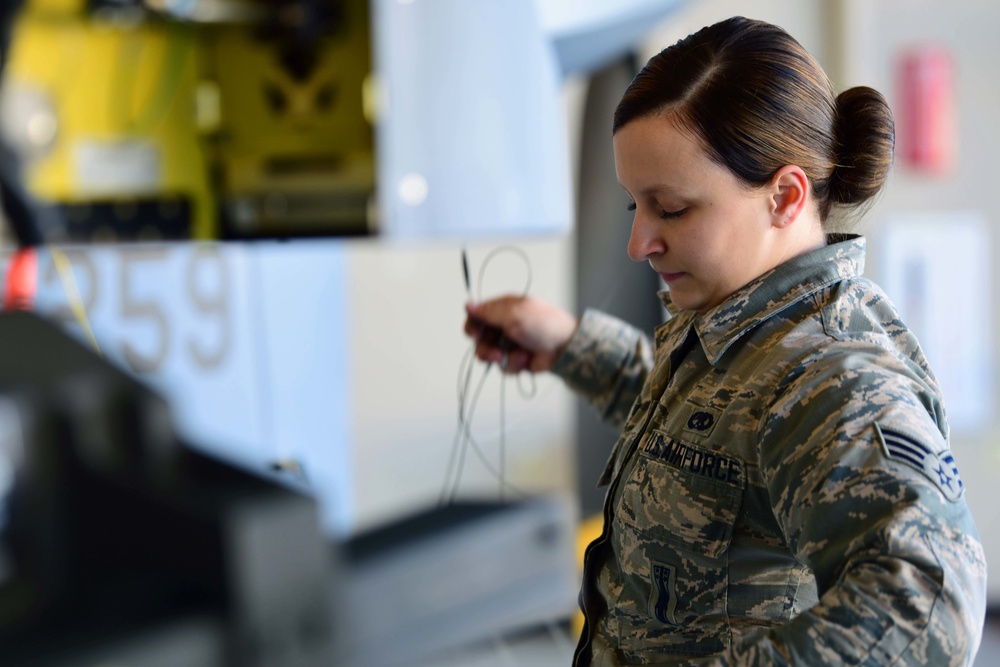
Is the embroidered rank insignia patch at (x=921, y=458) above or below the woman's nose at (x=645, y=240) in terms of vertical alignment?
below

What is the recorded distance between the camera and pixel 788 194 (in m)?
0.58

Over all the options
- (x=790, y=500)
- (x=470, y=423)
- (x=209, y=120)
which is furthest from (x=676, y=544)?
(x=209, y=120)

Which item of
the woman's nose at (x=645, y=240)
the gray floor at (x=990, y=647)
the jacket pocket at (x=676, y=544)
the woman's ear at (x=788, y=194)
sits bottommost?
the gray floor at (x=990, y=647)

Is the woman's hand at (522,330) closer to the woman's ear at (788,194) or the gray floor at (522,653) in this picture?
the woman's ear at (788,194)

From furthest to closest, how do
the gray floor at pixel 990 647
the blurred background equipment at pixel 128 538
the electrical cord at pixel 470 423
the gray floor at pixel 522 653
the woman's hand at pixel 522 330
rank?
1. the gray floor at pixel 990 647
2. the gray floor at pixel 522 653
3. the electrical cord at pixel 470 423
4. the blurred background equipment at pixel 128 538
5. the woman's hand at pixel 522 330

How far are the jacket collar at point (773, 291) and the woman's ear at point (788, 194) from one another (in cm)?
3

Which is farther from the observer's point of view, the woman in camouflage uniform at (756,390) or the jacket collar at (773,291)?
the jacket collar at (773,291)

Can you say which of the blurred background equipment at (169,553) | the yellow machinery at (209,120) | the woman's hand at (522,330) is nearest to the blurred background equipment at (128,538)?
the blurred background equipment at (169,553)

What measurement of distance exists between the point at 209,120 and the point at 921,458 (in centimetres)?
98

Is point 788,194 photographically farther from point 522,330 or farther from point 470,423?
point 470,423

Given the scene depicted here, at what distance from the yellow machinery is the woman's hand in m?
0.33

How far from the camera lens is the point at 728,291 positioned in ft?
1.98

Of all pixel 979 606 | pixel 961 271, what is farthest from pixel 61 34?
pixel 961 271

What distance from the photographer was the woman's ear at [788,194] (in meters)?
0.57
